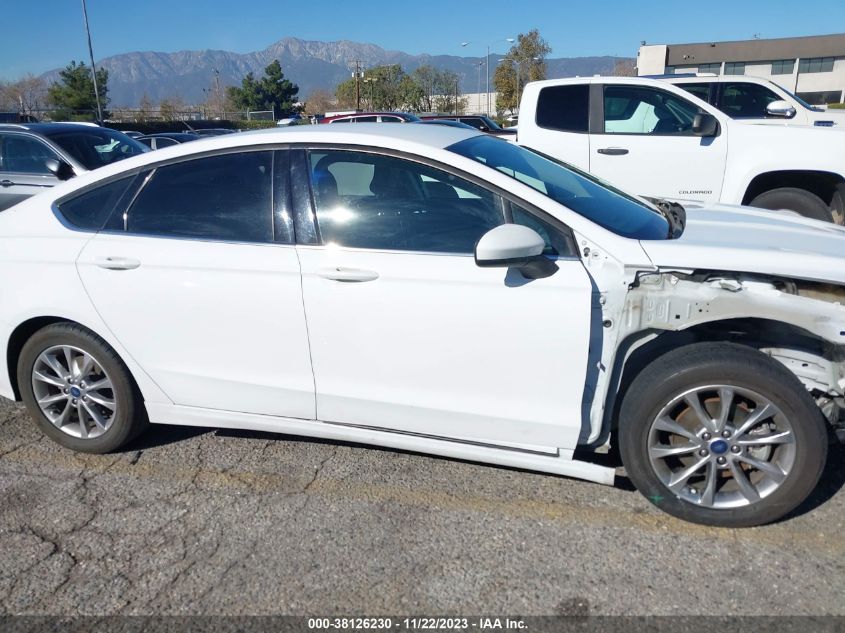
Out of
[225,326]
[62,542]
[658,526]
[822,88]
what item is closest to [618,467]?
[658,526]

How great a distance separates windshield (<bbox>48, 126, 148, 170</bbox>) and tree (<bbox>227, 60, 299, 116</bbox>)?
67026mm

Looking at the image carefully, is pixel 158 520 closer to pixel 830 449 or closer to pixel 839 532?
pixel 839 532

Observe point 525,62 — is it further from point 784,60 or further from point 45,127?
point 45,127

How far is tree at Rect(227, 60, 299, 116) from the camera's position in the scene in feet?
244

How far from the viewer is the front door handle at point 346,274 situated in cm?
310

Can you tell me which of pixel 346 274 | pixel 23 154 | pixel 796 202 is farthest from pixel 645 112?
pixel 23 154

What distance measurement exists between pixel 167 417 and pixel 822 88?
75.0 metres

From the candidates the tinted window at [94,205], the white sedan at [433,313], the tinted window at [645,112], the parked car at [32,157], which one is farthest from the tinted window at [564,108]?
the parked car at [32,157]

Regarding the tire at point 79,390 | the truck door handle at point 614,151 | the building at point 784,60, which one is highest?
the building at point 784,60

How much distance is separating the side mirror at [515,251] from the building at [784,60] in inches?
2584

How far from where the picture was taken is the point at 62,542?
3033 millimetres

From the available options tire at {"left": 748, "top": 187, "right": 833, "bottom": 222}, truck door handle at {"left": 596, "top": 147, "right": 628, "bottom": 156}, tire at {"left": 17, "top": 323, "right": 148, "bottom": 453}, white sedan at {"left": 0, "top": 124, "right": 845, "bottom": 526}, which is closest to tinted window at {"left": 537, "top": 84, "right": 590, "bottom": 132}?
truck door handle at {"left": 596, "top": 147, "right": 628, "bottom": 156}

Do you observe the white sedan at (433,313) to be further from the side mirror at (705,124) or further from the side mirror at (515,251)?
the side mirror at (705,124)

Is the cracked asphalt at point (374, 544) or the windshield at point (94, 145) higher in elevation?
the windshield at point (94, 145)
